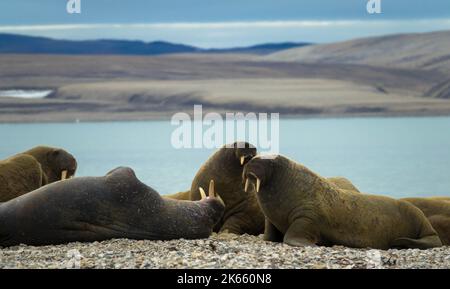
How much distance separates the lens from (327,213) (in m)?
9.80

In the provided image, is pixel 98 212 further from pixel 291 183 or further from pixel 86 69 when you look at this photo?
pixel 86 69

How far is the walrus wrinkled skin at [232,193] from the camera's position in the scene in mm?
11312

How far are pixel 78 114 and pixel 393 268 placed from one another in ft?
318

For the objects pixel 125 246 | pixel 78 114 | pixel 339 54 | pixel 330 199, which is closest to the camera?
pixel 125 246

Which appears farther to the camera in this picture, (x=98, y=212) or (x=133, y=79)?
(x=133, y=79)

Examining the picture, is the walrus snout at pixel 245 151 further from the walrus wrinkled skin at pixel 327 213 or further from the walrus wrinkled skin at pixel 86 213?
the walrus wrinkled skin at pixel 86 213

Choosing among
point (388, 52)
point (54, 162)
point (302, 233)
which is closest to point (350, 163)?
point (54, 162)

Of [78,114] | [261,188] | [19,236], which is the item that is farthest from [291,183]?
[78,114]

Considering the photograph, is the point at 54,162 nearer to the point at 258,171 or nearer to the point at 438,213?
the point at 258,171

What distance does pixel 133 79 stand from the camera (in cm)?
14438

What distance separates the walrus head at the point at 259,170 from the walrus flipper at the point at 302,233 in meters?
0.54

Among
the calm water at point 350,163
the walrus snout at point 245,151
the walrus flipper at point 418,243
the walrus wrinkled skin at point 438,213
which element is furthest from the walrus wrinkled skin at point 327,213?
the calm water at point 350,163

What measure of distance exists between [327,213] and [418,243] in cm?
94

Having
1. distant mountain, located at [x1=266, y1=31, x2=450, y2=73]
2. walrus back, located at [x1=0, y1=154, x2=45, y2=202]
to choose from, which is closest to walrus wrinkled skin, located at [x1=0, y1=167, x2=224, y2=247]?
walrus back, located at [x1=0, y1=154, x2=45, y2=202]
